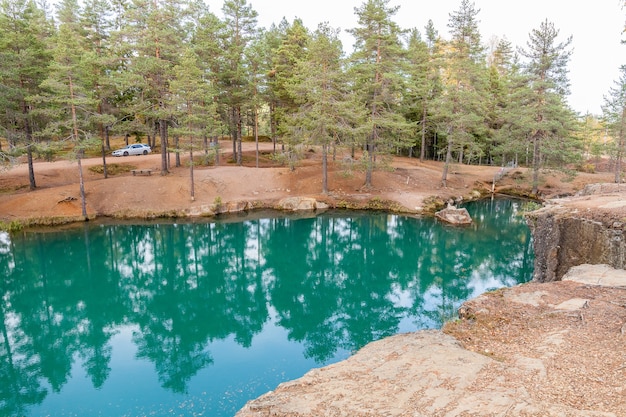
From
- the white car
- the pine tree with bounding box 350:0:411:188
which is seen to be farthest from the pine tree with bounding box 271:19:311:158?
the white car

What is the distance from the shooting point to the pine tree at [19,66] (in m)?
24.5

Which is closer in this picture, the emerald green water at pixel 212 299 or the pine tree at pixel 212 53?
the emerald green water at pixel 212 299

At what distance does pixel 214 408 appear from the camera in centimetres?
978

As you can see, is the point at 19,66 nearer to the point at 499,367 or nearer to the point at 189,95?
the point at 189,95

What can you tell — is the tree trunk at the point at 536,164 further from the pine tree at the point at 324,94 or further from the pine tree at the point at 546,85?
the pine tree at the point at 324,94

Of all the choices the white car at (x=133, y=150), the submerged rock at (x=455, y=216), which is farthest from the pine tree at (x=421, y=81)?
the white car at (x=133, y=150)

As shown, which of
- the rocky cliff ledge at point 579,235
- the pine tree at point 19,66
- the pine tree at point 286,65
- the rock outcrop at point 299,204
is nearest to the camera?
the rocky cliff ledge at point 579,235

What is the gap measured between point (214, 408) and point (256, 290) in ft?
29.1

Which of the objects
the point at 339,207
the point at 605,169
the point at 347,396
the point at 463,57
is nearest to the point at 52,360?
the point at 347,396

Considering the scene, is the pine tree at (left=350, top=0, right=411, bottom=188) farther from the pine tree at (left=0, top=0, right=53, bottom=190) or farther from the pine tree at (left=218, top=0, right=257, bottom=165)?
the pine tree at (left=0, top=0, right=53, bottom=190)

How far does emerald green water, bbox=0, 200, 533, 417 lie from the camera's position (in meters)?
11.0

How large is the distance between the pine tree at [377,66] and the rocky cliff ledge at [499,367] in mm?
21039

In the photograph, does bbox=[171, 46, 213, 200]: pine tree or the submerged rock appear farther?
Result: the submerged rock

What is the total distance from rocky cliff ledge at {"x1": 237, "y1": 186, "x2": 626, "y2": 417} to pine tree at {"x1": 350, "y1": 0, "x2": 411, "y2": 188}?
2104 cm
